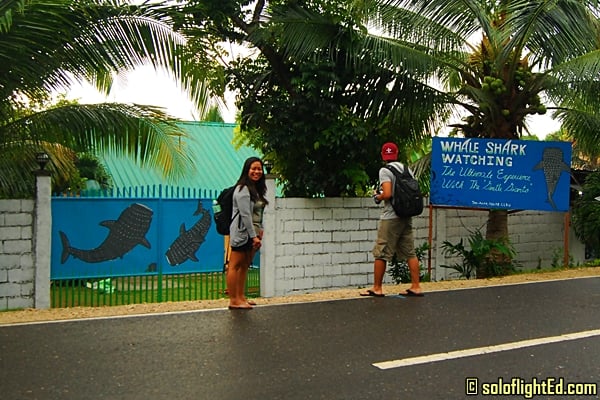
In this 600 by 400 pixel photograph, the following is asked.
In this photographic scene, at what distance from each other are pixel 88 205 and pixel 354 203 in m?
4.13

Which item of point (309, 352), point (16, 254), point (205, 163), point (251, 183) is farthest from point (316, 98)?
point (205, 163)

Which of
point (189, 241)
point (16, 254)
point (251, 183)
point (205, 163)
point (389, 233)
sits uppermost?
point (205, 163)

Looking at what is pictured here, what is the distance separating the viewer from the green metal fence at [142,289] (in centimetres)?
915

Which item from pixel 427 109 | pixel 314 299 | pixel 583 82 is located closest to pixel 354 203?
pixel 427 109

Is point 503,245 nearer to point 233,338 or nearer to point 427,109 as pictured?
point 427,109

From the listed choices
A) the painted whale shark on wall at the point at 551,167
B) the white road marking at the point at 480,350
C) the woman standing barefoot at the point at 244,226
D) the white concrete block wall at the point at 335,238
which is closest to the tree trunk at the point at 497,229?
the white concrete block wall at the point at 335,238

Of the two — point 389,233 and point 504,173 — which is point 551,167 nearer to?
point 504,173

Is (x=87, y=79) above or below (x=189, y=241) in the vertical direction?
above

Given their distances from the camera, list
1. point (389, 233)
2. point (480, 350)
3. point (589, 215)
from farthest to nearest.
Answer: point (589, 215)
point (389, 233)
point (480, 350)

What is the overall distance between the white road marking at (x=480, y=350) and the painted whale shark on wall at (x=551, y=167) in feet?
16.0

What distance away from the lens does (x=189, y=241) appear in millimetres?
10234

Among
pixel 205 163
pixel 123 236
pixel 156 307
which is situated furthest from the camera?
pixel 205 163

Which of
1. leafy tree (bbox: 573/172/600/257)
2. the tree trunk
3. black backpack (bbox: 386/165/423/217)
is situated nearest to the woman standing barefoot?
black backpack (bbox: 386/165/423/217)

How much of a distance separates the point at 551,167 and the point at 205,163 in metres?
11.9
